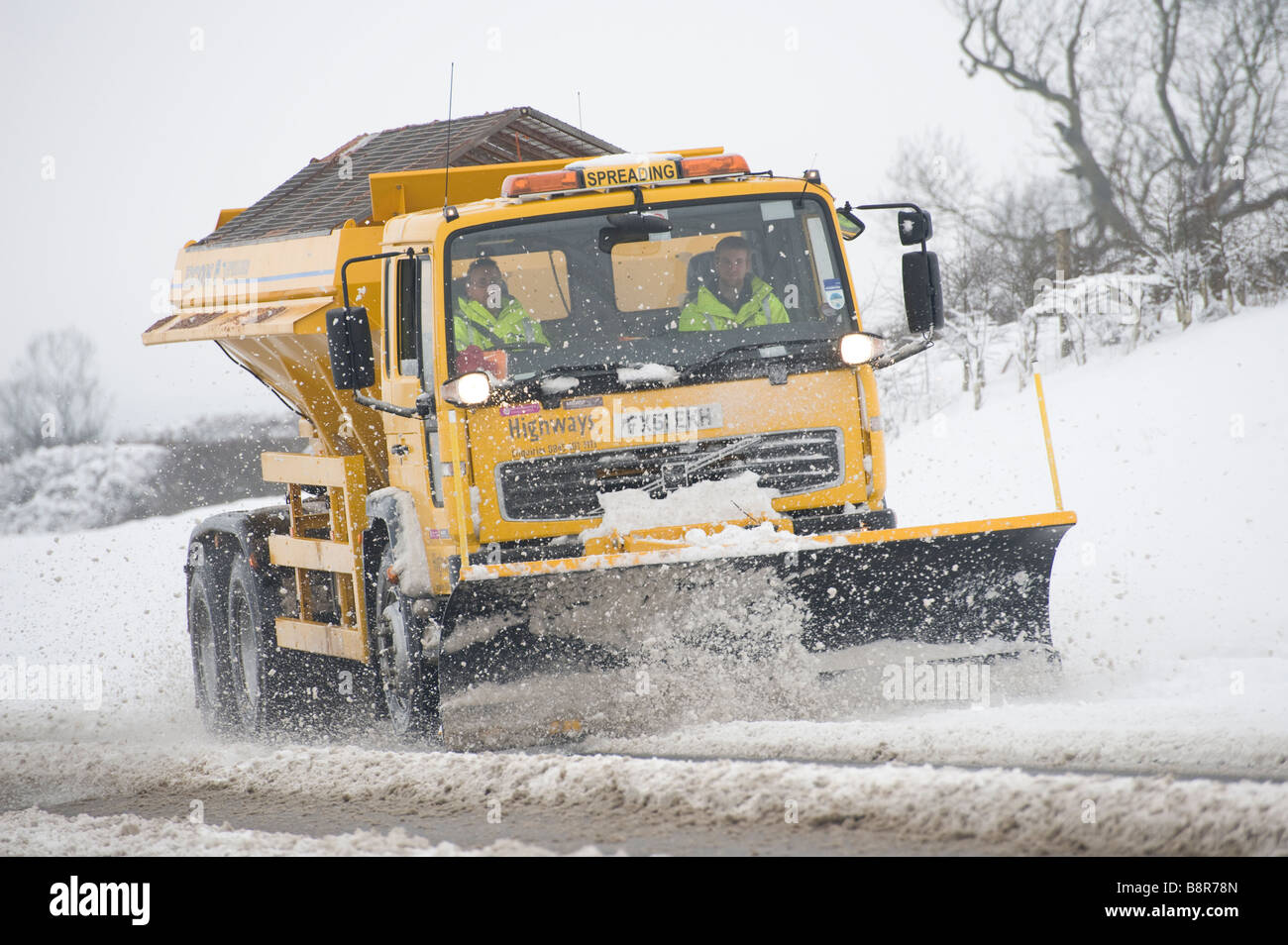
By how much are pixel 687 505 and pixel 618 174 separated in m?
1.66

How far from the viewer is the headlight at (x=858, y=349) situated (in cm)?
606

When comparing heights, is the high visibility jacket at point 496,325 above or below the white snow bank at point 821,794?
above

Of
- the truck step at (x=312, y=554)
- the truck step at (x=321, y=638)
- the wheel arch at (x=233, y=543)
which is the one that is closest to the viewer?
the truck step at (x=321, y=638)

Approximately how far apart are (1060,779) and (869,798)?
557 mm

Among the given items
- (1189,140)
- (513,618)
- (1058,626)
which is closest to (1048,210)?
(1189,140)

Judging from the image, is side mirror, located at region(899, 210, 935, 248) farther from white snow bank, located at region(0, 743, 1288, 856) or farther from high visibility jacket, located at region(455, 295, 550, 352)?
white snow bank, located at region(0, 743, 1288, 856)

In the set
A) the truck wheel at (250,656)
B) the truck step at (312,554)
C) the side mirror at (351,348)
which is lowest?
the truck wheel at (250,656)

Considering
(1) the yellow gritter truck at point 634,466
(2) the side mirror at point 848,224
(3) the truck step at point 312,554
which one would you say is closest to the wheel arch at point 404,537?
(1) the yellow gritter truck at point 634,466

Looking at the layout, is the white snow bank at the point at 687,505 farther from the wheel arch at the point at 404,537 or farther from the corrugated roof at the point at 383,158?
the corrugated roof at the point at 383,158

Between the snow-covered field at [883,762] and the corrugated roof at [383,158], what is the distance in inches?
118

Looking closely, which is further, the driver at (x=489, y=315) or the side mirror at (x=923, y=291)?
the side mirror at (x=923, y=291)
